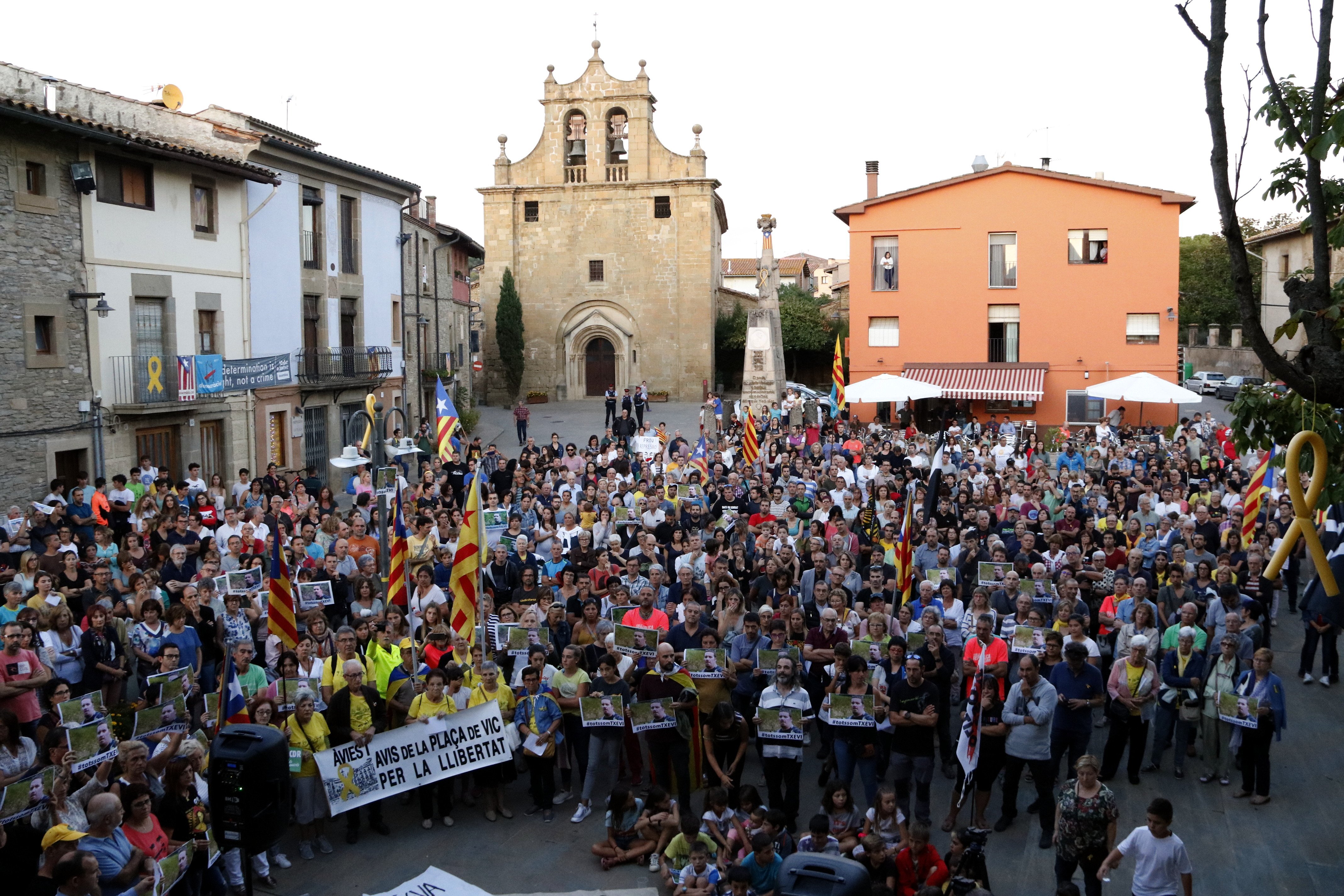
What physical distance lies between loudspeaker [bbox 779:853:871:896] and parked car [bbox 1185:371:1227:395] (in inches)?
2149

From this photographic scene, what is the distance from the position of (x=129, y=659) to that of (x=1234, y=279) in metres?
9.70

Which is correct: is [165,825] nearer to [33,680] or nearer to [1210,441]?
[33,680]

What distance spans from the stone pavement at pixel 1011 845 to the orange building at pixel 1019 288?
27.8 meters

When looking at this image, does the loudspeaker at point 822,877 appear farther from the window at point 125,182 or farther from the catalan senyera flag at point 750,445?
the window at point 125,182

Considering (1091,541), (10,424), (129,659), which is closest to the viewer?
(129,659)

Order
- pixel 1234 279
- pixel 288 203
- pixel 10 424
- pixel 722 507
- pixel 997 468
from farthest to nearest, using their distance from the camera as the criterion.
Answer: pixel 288 203
pixel 997 468
pixel 10 424
pixel 722 507
pixel 1234 279

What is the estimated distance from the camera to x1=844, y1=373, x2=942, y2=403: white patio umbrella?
1177 inches

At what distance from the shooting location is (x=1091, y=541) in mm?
13969

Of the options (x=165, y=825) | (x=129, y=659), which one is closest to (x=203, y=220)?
(x=129, y=659)

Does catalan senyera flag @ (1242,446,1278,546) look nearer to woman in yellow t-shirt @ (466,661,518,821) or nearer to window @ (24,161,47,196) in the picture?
woman in yellow t-shirt @ (466,661,518,821)

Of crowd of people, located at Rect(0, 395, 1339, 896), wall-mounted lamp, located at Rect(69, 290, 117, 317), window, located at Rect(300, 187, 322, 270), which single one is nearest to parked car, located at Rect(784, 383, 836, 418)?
window, located at Rect(300, 187, 322, 270)

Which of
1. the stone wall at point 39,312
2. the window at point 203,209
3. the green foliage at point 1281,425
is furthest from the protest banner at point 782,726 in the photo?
the window at point 203,209

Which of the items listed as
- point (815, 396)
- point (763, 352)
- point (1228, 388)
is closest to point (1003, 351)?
point (815, 396)

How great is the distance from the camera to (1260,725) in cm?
942
